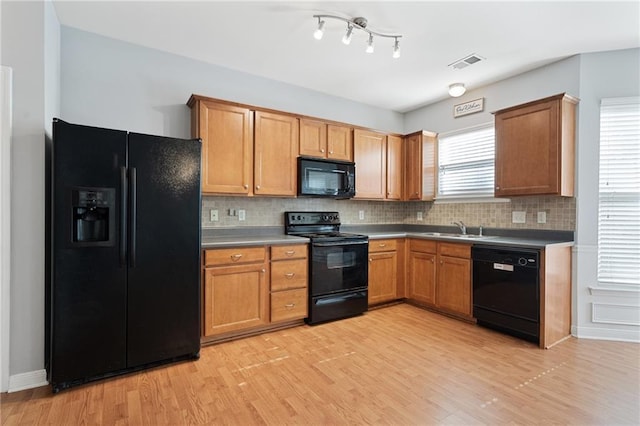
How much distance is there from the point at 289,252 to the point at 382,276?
1.34 meters

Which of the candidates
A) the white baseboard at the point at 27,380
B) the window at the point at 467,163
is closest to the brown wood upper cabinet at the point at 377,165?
the window at the point at 467,163

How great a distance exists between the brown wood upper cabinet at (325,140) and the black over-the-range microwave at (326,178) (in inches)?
3.8

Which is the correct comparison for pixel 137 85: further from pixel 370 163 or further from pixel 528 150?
pixel 528 150

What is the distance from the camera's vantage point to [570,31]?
8.67 ft

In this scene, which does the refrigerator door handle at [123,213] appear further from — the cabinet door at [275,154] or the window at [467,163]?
the window at [467,163]

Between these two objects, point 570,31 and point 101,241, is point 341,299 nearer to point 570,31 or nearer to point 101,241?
point 101,241

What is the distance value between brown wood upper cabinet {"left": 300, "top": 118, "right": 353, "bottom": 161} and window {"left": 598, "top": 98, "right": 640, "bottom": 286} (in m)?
2.51

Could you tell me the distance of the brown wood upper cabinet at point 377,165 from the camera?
13.2 ft

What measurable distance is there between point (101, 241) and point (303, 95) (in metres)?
2.73

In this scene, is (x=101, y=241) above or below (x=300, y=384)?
above

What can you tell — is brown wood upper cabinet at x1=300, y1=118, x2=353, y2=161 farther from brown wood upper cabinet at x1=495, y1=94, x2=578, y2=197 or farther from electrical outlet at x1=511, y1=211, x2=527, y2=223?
electrical outlet at x1=511, y1=211, x2=527, y2=223

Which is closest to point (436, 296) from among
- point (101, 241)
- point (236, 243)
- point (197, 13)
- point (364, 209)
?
point (364, 209)

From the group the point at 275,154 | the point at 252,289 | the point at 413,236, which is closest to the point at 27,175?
the point at 252,289

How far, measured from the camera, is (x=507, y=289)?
9.86 ft
